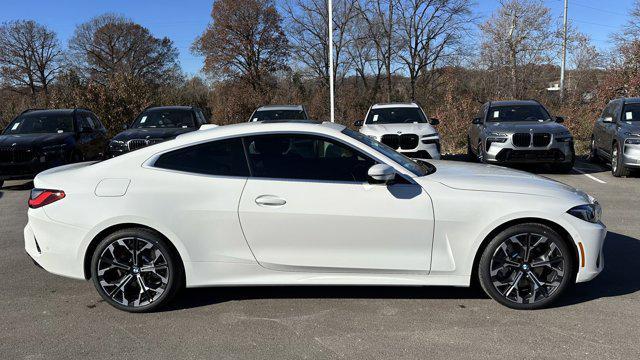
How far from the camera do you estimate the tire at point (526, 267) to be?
3.93 meters

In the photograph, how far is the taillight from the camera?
413cm

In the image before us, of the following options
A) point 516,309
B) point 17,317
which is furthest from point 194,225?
point 516,309

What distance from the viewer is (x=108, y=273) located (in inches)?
162

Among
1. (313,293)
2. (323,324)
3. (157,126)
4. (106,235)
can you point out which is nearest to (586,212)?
(323,324)

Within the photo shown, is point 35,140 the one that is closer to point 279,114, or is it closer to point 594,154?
point 279,114

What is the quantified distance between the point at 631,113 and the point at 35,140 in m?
12.6

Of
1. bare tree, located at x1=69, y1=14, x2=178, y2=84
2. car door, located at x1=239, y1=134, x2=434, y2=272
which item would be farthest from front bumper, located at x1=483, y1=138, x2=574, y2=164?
bare tree, located at x1=69, y1=14, x2=178, y2=84

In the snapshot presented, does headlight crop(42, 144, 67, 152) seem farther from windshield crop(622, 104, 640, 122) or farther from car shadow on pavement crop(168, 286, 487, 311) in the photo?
windshield crop(622, 104, 640, 122)

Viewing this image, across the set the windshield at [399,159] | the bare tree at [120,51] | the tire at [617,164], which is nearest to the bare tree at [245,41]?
the bare tree at [120,51]

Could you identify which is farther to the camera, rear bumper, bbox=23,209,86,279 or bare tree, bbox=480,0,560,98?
bare tree, bbox=480,0,560,98

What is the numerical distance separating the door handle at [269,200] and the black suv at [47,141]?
27.2 feet

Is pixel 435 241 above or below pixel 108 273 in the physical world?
above

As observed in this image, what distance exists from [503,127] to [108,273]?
9.34 m

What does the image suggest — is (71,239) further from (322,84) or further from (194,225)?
(322,84)
